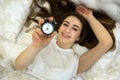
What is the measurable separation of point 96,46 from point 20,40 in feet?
1.49

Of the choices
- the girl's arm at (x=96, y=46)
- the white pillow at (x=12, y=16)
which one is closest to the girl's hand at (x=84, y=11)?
the girl's arm at (x=96, y=46)

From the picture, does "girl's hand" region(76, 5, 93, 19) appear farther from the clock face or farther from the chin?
the clock face

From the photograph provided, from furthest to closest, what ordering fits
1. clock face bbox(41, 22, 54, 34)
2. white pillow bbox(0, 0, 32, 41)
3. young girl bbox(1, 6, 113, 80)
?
white pillow bbox(0, 0, 32, 41) < young girl bbox(1, 6, 113, 80) < clock face bbox(41, 22, 54, 34)

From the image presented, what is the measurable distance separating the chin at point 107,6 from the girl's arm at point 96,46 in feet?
0.23

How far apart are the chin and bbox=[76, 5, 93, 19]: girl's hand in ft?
0.10

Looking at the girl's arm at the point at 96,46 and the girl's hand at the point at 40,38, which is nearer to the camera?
the girl's hand at the point at 40,38

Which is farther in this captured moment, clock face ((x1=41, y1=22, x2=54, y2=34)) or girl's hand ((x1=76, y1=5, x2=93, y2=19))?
girl's hand ((x1=76, y1=5, x2=93, y2=19))

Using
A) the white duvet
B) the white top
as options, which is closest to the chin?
the white duvet

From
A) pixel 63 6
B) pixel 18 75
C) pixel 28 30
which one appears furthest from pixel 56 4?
pixel 18 75

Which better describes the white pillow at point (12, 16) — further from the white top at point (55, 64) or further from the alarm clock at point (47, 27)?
the alarm clock at point (47, 27)

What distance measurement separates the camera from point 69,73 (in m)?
1.78

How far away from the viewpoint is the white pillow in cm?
195

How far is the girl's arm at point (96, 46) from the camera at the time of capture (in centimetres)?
177

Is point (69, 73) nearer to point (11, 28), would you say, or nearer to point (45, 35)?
point (45, 35)
